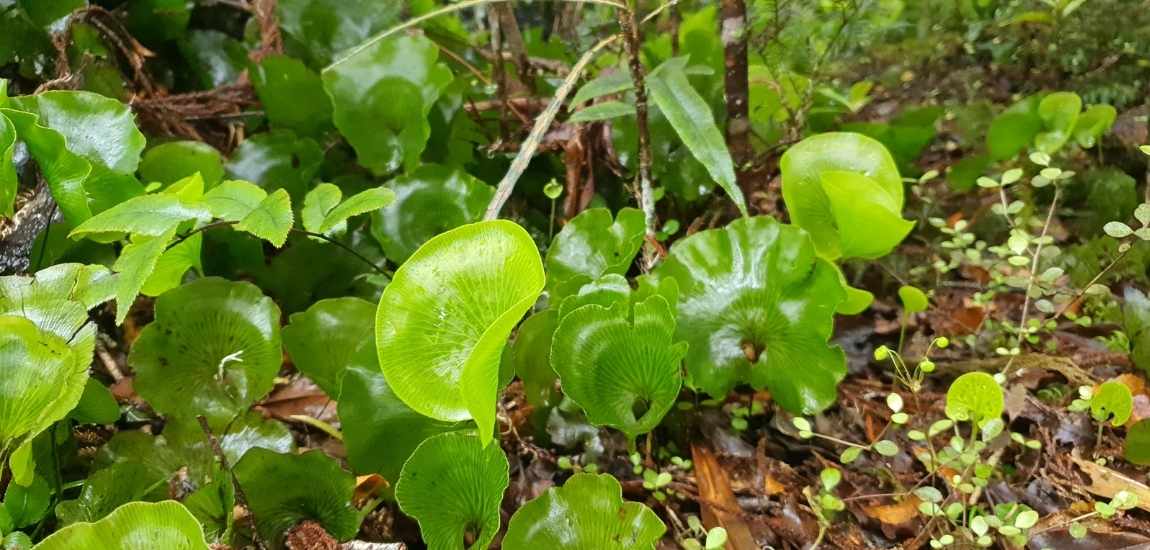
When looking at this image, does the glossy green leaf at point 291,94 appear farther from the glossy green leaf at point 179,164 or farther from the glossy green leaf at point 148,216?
the glossy green leaf at point 148,216

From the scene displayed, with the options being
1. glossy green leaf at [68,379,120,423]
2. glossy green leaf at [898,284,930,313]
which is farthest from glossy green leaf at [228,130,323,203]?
glossy green leaf at [898,284,930,313]

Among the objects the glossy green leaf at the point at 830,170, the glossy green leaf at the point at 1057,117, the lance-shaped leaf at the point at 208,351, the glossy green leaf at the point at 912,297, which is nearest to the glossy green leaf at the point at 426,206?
the lance-shaped leaf at the point at 208,351

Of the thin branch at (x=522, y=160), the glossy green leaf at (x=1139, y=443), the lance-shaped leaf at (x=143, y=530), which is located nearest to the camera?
the lance-shaped leaf at (x=143, y=530)

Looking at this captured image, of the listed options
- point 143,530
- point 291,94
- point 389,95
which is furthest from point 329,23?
point 143,530

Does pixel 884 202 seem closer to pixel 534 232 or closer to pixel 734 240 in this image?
pixel 734 240

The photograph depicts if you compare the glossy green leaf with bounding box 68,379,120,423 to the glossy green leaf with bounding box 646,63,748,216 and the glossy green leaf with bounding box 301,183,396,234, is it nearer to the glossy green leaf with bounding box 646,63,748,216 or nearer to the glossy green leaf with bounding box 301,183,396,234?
the glossy green leaf with bounding box 301,183,396,234
